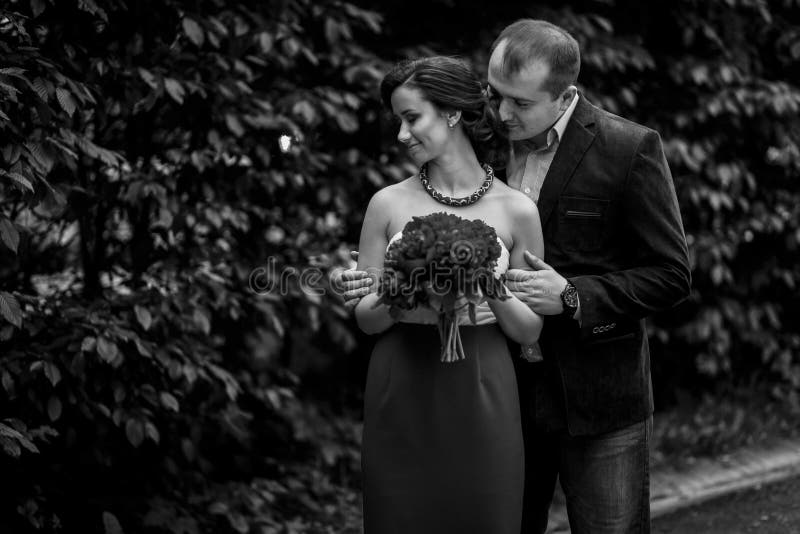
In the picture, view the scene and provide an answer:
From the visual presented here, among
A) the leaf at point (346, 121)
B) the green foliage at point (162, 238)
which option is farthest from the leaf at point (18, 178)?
the leaf at point (346, 121)

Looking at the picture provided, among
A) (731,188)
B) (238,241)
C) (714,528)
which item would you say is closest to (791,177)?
(731,188)

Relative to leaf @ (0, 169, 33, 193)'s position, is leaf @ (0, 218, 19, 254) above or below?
below

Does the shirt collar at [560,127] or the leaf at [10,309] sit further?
the leaf at [10,309]

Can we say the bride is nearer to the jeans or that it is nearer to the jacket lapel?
the jacket lapel

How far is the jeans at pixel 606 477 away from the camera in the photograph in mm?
3135

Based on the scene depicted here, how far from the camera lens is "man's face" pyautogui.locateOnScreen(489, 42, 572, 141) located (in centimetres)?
300

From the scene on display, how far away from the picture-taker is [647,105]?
6.21 metres

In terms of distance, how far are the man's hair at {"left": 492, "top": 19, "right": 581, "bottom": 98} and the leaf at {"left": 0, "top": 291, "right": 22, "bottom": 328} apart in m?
1.83

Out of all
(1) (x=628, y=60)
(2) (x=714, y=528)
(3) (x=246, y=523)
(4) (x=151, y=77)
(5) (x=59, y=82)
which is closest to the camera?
(5) (x=59, y=82)

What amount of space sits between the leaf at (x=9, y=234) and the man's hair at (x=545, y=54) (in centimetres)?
168

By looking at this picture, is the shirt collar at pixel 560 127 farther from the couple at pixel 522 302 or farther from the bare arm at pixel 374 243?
the bare arm at pixel 374 243

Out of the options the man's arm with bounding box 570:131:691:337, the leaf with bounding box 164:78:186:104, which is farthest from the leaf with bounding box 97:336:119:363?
the man's arm with bounding box 570:131:691:337

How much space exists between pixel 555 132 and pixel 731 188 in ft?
11.9

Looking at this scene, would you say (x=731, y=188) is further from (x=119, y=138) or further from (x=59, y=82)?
(x=59, y=82)
